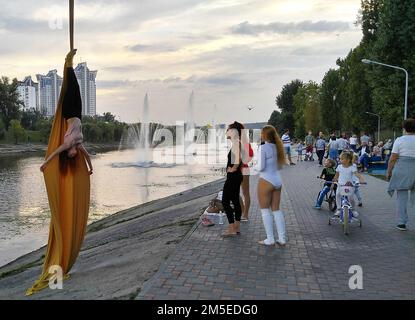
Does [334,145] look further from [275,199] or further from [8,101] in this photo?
[8,101]

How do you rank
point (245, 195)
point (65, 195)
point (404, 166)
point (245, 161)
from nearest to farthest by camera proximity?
point (65, 195) → point (245, 161) → point (404, 166) → point (245, 195)

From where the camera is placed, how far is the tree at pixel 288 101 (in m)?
91.9

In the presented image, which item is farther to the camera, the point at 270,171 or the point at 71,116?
the point at 270,171

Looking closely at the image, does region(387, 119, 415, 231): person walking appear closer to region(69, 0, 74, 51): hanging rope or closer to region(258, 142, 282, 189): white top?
region(258, 142, 282, 189): white top

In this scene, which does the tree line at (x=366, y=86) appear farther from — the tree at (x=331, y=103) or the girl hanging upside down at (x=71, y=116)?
the girl hanging upside down at (x=71, y=116)

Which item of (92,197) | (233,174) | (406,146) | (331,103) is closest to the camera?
(233,174)

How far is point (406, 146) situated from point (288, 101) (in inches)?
3585

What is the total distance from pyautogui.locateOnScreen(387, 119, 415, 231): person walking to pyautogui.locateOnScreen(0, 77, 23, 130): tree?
9990cm

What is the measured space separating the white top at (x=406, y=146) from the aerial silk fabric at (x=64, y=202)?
5564 millimetres

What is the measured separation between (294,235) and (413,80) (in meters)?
23.8

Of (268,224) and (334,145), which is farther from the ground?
(334,145)

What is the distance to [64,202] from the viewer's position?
6.08m

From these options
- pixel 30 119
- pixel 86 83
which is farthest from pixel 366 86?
pixel 30 119

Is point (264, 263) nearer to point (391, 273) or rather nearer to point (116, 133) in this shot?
point (391, 273)
